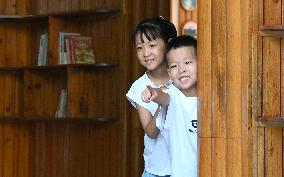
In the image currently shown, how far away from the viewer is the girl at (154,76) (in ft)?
11.4

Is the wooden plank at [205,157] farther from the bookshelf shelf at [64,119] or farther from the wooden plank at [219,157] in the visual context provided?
the bookshelf shelf at [64,119]

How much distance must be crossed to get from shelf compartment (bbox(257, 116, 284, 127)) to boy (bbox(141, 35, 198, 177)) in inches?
13.5

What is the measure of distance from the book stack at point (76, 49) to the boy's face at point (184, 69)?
2.30 metres

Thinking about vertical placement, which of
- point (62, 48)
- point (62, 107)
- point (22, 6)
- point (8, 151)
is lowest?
point (8, 151)

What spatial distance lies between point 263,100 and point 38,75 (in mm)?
3124

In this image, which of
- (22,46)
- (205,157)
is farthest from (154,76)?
(22,46)

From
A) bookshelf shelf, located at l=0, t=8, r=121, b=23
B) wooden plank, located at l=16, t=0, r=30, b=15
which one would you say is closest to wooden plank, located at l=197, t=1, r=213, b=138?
bookshelf shelf, located at l=0, t=8, r=121, b=23

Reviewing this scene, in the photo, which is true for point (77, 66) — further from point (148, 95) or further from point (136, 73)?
point (148, 95)

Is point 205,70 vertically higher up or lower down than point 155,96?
higher up

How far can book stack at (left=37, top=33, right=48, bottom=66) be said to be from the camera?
5.77m

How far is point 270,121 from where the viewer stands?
288 centimetres

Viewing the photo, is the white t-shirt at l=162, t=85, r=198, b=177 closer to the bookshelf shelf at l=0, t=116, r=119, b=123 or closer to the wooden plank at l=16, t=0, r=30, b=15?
the bookshelf shelf at l=0, t=116, r=119, b=123

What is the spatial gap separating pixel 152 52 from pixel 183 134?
1.61 feet

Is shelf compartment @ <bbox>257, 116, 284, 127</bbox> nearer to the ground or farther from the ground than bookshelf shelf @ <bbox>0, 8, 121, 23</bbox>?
nearer to the ground
